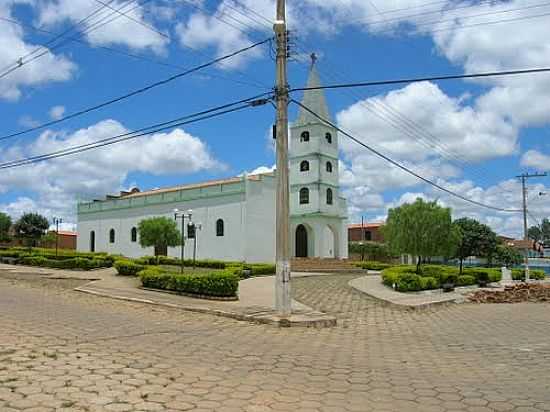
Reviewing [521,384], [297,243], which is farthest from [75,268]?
[521,384]

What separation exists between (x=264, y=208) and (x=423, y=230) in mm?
14485

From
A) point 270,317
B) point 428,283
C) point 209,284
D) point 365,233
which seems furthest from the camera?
point 365,233

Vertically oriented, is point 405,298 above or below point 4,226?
below

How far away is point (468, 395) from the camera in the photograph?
6023mm

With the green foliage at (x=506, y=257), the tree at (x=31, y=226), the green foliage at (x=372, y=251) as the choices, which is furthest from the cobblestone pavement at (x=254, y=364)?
the green foliage at (x=506, y=257)

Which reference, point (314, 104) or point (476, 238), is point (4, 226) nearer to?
point (314, 104)

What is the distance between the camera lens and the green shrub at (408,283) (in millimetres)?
21125

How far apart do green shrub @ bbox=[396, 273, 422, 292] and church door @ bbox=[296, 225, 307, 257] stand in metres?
19.3

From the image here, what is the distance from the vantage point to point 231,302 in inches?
628

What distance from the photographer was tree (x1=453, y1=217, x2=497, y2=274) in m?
43.4

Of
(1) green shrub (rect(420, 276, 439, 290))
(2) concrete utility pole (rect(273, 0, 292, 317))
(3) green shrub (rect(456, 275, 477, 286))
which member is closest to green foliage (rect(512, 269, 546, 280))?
(3) green shrub (rect(456, 275, 477, 286))

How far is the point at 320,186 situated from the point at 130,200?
16105 millimetres

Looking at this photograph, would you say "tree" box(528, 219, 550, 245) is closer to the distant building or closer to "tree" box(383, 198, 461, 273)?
the distant building

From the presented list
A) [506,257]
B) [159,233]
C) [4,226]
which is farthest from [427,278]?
[4,226]
